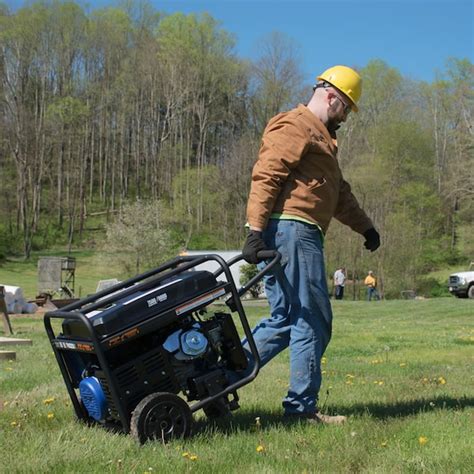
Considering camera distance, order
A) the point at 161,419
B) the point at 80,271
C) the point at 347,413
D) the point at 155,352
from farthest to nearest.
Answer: the point at 80,271
the point at 347,413
the point at 155,352
the point at 161,419

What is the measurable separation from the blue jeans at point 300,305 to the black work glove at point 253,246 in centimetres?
21

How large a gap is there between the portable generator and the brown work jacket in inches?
14.8

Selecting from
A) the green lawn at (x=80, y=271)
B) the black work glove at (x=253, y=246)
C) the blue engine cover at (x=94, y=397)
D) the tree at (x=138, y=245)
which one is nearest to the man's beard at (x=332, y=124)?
the black work glove at (x=253, y=246)

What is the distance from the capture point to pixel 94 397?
4.32 m

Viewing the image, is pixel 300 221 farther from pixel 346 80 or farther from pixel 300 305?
pixel 346 80

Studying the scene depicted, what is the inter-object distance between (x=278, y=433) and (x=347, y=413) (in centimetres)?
96

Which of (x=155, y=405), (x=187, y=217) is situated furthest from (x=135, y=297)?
(x=187, y=217)

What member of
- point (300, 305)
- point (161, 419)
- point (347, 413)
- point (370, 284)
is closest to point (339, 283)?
point (370, 284)

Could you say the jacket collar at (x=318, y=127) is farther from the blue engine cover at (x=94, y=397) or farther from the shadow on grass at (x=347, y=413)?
the blue engine cover at (x=94, y=397)

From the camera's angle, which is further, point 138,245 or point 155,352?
point 138,245

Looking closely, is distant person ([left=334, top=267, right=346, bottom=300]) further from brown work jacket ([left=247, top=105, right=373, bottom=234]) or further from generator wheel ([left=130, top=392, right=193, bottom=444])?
generator wheel ([left=130, top=392, right=193, bottom=444])

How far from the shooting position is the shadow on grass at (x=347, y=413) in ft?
15.3

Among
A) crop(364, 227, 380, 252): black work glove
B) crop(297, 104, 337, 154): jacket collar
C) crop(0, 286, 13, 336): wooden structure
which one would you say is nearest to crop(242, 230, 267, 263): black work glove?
crop(297, 104, 337, 154): jacket collar

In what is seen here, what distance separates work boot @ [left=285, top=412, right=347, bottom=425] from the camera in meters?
4.78
